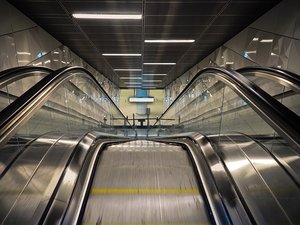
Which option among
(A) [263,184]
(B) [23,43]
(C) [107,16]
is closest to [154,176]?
(A) [263,184]

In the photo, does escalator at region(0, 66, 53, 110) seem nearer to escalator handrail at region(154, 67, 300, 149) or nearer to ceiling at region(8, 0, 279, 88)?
escalator handrail at region(154, 67, 300, 149)

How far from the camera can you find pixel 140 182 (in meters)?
2.89

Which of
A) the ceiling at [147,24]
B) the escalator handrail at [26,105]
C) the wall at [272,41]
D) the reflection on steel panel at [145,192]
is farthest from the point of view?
the ceiling at [147,24]

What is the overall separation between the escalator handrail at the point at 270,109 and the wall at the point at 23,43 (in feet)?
17.5

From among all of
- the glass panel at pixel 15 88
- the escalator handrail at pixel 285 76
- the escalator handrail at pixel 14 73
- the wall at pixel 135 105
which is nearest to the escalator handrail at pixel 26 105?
the escalator handrail at pixel 14 73

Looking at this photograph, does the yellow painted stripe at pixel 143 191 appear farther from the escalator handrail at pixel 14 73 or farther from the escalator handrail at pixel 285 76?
the escalator handrail at pixel 14 73

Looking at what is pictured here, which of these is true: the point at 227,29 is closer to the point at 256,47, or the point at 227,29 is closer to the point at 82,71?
the point at 256,47

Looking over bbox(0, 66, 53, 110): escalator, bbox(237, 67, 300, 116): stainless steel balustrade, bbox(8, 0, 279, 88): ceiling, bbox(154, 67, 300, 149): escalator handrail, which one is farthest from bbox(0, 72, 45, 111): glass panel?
bbox(237, 67, 300, 116): stainless steel balustrade

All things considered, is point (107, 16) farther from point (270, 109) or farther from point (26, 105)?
point (270, 109)

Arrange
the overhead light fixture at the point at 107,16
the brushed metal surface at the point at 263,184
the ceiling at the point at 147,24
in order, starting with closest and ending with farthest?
the brushed metal surface at the point at 263,184, the ceiling at the point at 147,24, the overhead light fixture at the point at 107,16

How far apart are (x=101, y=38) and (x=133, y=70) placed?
6.76 m

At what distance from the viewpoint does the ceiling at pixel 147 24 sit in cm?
667

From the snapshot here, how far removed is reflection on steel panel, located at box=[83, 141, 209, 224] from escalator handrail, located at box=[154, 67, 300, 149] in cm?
A: 91

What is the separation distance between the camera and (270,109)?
1957mm
